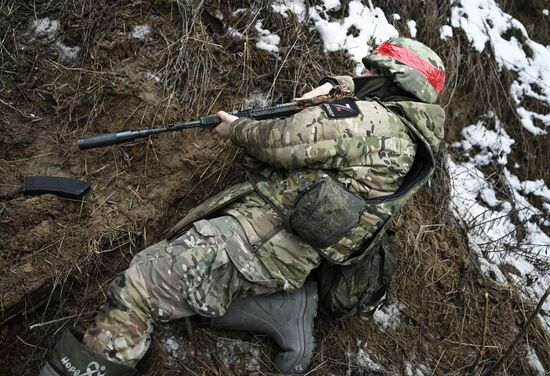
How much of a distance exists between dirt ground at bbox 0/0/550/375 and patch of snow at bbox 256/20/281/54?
2.6 inches

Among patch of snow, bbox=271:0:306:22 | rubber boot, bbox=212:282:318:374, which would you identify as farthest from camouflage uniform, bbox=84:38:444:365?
patch of snow, bbox=271:0:306:22

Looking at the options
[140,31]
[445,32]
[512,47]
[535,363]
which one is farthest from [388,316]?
[512,47]

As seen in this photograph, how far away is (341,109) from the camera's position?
8.91ft

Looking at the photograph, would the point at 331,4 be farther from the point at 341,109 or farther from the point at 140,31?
the point at 341,109

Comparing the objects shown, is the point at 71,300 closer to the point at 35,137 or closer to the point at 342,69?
the point at 35,137

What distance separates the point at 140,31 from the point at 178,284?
5.76 ft

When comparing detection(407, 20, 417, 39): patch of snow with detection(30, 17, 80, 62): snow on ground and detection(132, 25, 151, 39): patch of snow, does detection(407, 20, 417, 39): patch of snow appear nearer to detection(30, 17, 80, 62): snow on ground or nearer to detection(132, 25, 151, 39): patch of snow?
detection(132, 25, 151, 39): patch of snow

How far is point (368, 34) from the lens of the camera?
415 centimetres

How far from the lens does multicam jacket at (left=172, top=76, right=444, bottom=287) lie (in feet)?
8.75

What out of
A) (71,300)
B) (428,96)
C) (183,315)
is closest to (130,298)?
(183,315)

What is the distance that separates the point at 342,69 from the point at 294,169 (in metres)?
1.46

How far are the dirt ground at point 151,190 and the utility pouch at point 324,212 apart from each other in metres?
0.82

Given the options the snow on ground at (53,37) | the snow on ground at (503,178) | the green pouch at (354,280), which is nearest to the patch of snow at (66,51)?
the snow on ground at (53,37)

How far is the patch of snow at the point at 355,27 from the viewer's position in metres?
4.00
